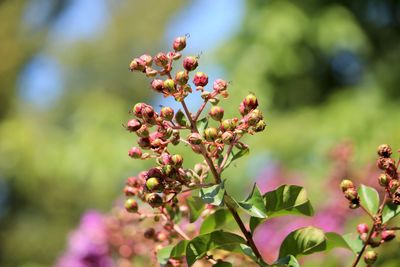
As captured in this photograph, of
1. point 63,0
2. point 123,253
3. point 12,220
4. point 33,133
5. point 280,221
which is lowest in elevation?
point 123,253

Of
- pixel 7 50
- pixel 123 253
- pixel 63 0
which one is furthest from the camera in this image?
pixel 63 0

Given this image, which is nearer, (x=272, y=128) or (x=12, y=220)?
(x=272, y=128)

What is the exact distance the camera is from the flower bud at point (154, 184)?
0.57 metres

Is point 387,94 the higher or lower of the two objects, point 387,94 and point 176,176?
the higher

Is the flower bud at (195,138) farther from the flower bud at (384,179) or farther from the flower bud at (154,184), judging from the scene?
the flower bud at (384,179)

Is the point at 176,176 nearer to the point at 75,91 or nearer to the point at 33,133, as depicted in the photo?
the point at 33,133

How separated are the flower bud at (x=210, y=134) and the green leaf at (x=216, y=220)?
0.12 meters

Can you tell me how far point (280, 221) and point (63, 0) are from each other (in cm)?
1341

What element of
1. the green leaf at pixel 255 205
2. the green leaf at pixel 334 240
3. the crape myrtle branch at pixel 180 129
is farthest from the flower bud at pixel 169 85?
the green leaf at pixel 334 240

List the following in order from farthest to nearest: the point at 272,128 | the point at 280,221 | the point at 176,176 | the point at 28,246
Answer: the point at 28,246, the point at 272,128, the point at 280,221, the point at 176,176

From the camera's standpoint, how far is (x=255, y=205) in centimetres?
58

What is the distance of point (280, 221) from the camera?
6.53ft

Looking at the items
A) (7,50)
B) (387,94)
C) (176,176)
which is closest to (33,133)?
(387,94)

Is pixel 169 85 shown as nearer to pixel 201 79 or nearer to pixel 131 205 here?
pixel 201 79
